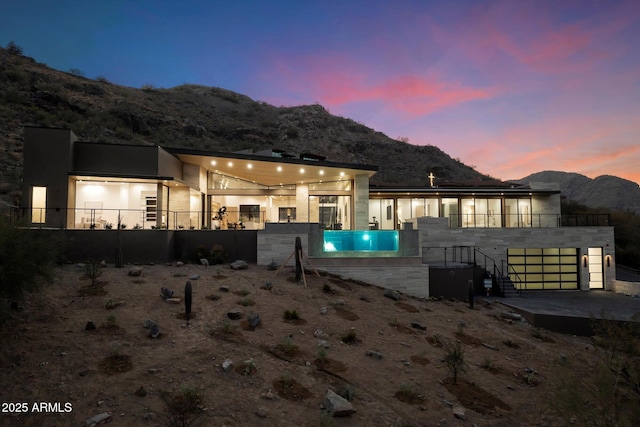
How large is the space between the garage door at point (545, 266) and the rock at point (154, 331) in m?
22.7

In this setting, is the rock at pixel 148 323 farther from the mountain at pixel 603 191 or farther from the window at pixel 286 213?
the mountain at pixel 603 191

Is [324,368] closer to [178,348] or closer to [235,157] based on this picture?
[178,348]

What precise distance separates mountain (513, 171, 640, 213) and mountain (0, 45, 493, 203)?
3595cm

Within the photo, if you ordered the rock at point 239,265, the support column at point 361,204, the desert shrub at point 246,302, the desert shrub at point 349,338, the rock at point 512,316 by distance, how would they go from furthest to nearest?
1. the support column at point 361,204
2. the rock at point 239,265
3. the rock at point 512,316
4. the desert shrub at point 246,302
5. the desert shrub at point 349,338

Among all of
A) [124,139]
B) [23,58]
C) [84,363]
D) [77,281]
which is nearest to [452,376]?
[84,363]

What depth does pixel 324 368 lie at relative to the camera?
9.29 meters

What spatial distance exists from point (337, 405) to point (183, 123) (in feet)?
206

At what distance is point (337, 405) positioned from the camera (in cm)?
752

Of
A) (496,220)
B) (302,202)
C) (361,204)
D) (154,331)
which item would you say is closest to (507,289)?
(496,220)

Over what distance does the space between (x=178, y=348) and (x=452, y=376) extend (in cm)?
773

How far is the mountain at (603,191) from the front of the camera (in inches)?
3251

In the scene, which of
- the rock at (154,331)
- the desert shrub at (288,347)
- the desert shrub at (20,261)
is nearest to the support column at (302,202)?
the desert shrub at (288,347)

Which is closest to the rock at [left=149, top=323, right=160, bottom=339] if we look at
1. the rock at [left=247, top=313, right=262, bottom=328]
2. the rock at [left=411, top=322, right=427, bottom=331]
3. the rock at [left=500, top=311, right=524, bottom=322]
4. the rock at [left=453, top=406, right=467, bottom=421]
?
the rock at [left=247, top=313, right=262, bottom=328]

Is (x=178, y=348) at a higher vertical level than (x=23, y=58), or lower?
lower
